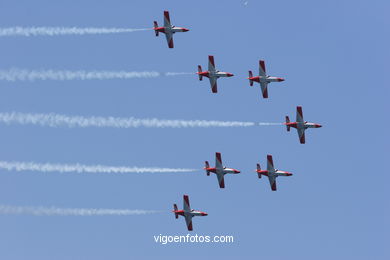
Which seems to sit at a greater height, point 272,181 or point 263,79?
point 263,79

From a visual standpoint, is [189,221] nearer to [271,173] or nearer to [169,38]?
[271,173]

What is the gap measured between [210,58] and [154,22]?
1255cm

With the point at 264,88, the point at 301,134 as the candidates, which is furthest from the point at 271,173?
the point at 264,88

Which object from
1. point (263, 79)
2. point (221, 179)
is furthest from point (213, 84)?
point (221, 179)

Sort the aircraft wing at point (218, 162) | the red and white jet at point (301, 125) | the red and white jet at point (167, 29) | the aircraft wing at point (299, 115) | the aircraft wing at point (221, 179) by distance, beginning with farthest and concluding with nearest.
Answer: the aircraft wing at point (299, 115) → the red and white jet at point (301, 125) → the aircraft wing at point (218, 162) → the aircraft wing at point (221, 179) → the red and white jet at point (167, 29)

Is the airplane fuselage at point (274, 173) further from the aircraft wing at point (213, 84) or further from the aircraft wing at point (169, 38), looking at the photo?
the aircraft wing at point (169, 38)

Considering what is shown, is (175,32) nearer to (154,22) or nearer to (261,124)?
(154,22)

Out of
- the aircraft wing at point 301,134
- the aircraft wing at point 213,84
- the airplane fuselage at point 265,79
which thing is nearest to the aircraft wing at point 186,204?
the aircraft wing at point 213,84

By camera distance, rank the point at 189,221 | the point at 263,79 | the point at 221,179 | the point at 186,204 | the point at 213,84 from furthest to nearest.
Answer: the point at 263,79 < the point at 213,84 < the point at 186,204 < the point at 221,179 < the point at 189,221

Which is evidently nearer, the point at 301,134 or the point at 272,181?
the point at 272,181

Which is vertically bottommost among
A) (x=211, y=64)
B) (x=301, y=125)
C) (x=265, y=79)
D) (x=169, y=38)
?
(x=301, y=125)

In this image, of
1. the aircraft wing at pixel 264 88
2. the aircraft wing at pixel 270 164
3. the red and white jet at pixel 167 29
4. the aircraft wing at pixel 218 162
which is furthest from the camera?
the aircraft wing at pixel 270 164

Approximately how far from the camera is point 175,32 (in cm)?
17738

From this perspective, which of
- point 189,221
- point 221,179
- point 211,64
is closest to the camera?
point 189,221
